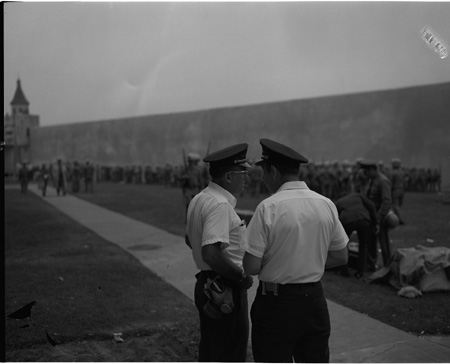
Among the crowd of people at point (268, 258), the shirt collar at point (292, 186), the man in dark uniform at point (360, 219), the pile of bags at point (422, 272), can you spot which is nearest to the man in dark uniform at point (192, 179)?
the man in dark uniform at point (360, 219)

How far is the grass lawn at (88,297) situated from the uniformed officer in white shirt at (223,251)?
1.12 m

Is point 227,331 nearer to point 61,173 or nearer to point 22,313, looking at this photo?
point 22,313

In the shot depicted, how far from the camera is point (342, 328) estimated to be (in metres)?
4.32

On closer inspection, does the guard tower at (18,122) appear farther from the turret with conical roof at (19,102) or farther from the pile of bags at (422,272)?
the pile of bags at (422,272)

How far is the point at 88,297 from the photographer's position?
207 inches

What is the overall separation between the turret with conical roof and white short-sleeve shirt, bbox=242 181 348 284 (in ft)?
11.6

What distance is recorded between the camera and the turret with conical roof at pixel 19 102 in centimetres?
495

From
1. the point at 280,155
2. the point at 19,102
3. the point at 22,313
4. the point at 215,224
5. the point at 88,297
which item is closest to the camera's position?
the point at 280,155

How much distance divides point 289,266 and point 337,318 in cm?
242

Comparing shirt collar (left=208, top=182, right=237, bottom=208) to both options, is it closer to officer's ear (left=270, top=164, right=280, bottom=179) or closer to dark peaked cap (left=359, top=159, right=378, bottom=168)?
officer's ear (left=270, top=164, right=280, bottom=179)

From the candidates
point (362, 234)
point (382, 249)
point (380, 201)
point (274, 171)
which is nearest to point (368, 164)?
point (380, 201)

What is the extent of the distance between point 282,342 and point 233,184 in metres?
0.96

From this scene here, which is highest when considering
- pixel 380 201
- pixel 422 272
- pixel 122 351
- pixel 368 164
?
pixel 368 164

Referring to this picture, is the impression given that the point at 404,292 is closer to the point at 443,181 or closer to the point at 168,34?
the point at 168,34
